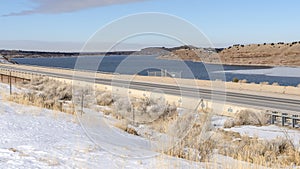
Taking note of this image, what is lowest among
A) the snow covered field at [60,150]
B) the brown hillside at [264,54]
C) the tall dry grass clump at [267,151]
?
the tall dry grass clump at [267,151]

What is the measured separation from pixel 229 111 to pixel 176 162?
17479mm

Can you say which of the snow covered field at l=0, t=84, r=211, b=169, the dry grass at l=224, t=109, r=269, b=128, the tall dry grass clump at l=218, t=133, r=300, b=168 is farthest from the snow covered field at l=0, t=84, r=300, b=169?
the dry grass at l=224, t=109, r=269, b=128

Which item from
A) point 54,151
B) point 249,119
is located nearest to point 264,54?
point 249,119

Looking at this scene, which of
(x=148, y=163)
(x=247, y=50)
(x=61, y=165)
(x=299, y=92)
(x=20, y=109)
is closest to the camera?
(x=61, y=165)

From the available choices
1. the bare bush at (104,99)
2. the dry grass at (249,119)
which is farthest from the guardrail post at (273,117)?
the bare bush at (104,99)

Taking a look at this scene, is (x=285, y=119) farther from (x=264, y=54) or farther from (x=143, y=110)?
(x=264, y=54)

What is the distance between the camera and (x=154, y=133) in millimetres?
14555

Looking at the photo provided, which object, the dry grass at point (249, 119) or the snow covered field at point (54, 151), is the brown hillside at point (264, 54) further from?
the snow covered field at point (54, 151)

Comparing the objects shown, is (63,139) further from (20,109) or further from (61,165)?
(20,109)

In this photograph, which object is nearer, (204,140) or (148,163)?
(148,163)

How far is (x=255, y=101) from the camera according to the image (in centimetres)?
3177

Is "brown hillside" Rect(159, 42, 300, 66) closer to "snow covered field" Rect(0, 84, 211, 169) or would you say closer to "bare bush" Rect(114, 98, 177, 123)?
"bare bush" Rect(114, 98, 177, 123)

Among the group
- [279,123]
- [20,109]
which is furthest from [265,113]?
[20,109]

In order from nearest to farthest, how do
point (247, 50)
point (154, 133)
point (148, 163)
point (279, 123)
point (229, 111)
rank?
point (148, 163) → point (154, 133) → point (279, 123) → point (229, 111) → point (247, 50)
